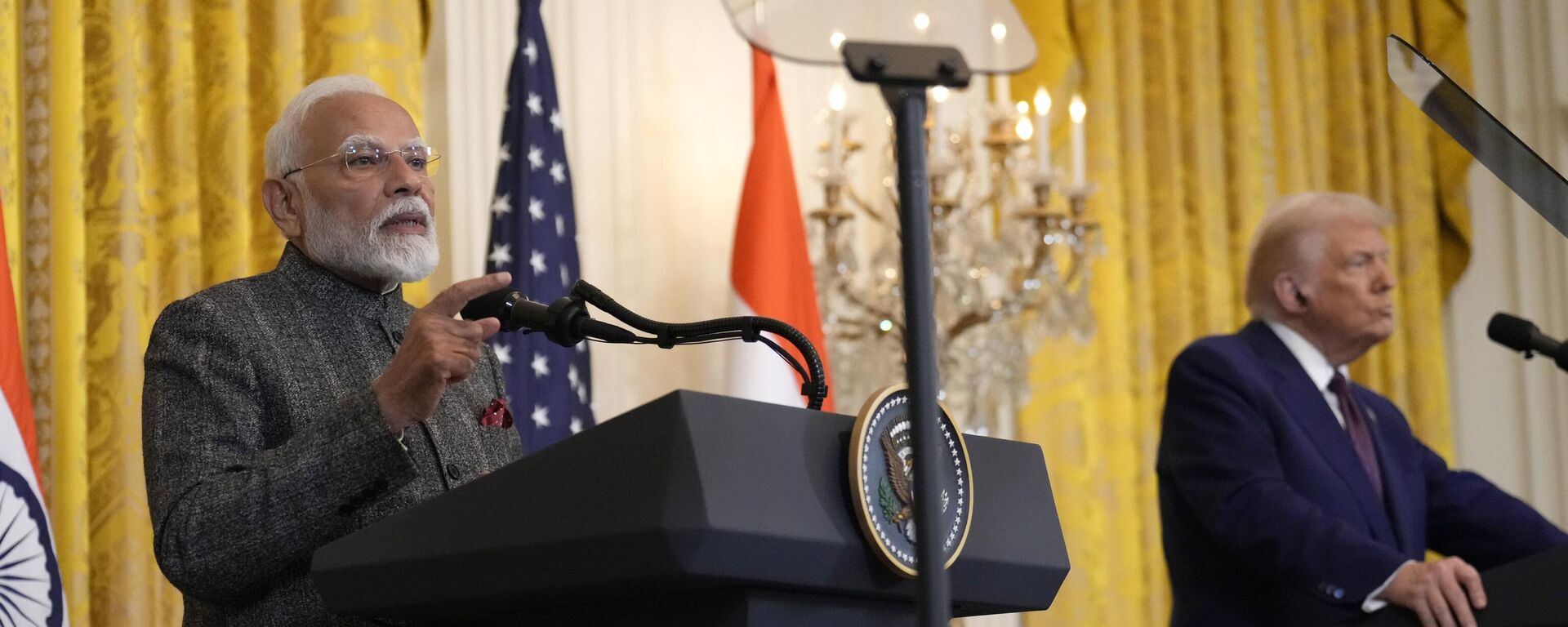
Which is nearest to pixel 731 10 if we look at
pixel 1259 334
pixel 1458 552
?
pixel 1259 334

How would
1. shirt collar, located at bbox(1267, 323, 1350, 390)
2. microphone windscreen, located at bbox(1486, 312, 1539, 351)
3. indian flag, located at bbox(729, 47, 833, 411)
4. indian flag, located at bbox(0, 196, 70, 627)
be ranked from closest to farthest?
1. indian flag, located at bbox(0, 196, 70, 627)
2. microphone windscreen, located at bbox(1486, 312, 1539, 351)
3. shirt collar, located at bbox(1267, 323, 1350, 390)
4. indian flag, located at bbox(729, 47, 833, 411)

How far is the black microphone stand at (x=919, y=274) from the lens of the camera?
51.3 inches

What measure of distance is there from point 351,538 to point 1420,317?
228 inches

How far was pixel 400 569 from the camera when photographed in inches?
61.1

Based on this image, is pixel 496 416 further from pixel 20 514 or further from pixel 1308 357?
pixel 1308 357

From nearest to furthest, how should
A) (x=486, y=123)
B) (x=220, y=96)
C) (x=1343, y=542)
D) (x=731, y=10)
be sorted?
1. (x=731, y=10)
2. (x=1343, y=542)
3. (x=220, y=96)
4. (x=486, y=123)

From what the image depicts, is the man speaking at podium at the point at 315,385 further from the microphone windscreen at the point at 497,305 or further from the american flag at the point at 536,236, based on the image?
the american flag at the point at 536,236

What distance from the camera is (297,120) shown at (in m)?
2.38

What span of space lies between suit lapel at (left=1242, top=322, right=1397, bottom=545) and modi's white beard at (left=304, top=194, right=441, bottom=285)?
1935mm

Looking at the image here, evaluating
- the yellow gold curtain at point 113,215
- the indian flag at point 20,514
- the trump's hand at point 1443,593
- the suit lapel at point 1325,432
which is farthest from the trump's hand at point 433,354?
the suit lapel at point 1325,432

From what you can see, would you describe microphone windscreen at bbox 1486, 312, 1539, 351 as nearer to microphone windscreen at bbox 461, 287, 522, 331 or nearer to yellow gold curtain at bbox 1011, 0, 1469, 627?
microphone windscreen at bbox 461, 287, 522, 331

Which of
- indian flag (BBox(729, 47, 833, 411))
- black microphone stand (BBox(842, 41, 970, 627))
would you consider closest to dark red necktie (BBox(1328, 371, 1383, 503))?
indian flag (BBox(729, 47, 833, 411))

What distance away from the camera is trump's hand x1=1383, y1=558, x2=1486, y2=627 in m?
2.76

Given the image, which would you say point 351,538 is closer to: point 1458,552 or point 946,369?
point 1458,552
